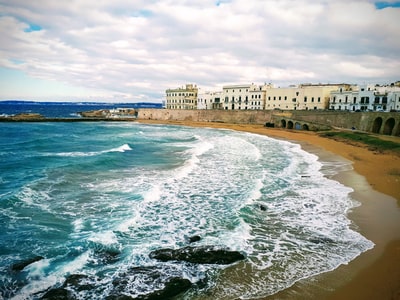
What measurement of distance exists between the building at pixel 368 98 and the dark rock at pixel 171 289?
46864mm

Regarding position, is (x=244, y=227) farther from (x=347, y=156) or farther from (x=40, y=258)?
(x=347, y=156)

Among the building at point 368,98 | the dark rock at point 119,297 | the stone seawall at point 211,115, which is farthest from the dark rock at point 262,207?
the stone seawall at point 211,115

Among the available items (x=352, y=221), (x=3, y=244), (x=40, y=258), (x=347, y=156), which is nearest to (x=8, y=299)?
(x=40, y=258)

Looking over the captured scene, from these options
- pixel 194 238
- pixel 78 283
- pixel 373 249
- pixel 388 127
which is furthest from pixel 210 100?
pixel 78 283

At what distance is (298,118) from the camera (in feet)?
172

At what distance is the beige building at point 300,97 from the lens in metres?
57.8

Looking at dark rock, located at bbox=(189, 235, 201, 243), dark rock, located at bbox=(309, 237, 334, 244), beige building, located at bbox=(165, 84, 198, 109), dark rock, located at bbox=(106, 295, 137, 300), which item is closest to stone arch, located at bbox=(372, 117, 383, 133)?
dark rock, located at bbox=(309, 237, 334, 244)

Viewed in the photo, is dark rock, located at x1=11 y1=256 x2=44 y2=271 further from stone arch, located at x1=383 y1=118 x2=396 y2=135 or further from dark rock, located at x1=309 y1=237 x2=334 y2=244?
stone arch, located at x1=383 y1=118 x2=396 y2=135

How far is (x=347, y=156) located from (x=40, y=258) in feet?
77.5

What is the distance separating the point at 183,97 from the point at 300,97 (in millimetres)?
32154

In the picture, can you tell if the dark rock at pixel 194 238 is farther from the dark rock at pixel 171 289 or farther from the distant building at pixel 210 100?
the distant building at pixel 210 100

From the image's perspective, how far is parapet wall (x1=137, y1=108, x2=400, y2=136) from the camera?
124ft

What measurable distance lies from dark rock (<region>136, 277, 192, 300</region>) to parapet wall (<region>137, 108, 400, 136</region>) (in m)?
36.3

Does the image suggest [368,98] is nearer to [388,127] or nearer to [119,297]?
[388,127]
